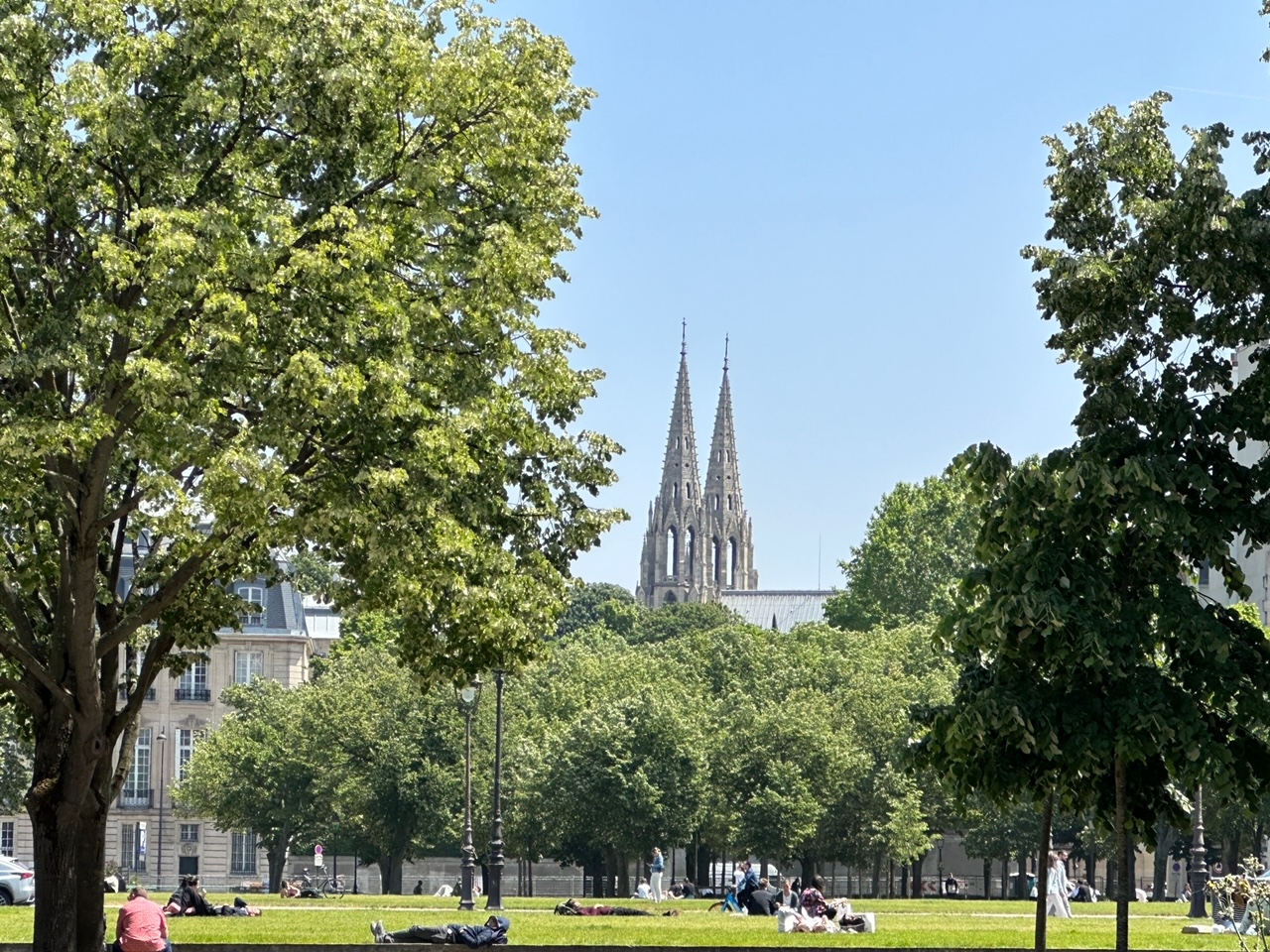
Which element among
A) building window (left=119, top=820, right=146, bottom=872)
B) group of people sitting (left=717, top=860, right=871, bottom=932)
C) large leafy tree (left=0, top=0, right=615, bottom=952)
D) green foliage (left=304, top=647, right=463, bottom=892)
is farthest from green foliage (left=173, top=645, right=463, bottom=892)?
large leafy tree (left=0, top=0, right=615, bottom=952)

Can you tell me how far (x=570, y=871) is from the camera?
284 ft

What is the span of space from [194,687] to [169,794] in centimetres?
592

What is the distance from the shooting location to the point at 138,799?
98625 millimetres

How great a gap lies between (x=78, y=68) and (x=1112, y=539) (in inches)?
429

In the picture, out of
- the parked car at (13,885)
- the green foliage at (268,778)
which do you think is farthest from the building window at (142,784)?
the parked car at (13,885)

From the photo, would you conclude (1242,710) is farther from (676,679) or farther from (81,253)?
(676,679)

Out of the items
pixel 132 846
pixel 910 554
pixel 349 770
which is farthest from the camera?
pixel 910 554

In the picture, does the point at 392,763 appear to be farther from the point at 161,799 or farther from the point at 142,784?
the point at 142,784

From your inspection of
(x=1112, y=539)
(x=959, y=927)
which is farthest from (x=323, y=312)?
(x=959, y=927)

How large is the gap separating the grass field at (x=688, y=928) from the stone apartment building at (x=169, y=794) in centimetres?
5509

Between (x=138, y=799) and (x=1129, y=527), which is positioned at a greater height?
(x=1129, y=527)

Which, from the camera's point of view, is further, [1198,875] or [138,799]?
[138,799]

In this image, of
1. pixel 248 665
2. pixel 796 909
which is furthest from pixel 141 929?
pixel 248 665

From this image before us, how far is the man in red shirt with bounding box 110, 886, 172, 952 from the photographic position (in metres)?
21.6
